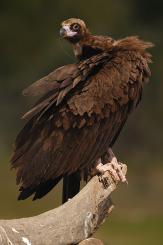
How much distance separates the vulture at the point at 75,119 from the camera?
494cm

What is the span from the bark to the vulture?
34 cm

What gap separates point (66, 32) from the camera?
5.24m

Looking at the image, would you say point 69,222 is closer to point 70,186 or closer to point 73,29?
point 70,186

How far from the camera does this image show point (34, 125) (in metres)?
4.99

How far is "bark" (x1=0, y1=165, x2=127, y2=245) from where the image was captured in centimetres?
397

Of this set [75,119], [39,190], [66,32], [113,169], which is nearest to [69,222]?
[113,169]

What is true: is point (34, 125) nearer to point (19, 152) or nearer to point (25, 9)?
point (19, 152)

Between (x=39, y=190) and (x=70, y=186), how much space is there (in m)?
Answer: 0.17

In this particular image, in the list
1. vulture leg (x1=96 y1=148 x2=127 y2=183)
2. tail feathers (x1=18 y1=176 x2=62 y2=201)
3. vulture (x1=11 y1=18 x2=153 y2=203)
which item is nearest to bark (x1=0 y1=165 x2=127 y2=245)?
vulture leg (x1=96 y1=148 x2=127 y2=183)

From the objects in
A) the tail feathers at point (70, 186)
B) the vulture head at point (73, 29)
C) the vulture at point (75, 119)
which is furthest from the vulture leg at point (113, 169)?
the vulture head at point (73, 29)

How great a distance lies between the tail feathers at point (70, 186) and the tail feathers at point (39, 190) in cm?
6

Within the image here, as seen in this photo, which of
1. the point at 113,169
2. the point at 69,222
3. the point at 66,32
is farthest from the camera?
the point at 66,32

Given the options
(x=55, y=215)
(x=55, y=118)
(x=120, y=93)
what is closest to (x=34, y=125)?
(x=55, y=118)

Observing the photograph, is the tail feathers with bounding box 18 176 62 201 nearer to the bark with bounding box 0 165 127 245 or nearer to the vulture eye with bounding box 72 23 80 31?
the bark with bounding box 0 165 127 245
